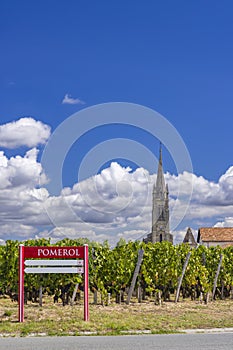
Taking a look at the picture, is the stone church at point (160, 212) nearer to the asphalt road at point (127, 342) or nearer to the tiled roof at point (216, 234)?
the tiled roof at point (216, 234)

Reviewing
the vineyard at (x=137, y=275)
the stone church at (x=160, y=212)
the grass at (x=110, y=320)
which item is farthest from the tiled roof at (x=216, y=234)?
the grass at (x=110, y=320)

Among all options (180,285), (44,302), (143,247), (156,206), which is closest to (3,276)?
(44,302)

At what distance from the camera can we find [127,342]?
10281 millimetres

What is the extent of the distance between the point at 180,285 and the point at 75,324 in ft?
29.7

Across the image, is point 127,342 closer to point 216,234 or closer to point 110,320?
point 110,320

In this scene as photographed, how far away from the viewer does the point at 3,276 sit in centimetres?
1848

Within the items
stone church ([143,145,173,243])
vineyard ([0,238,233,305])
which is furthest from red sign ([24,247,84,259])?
stone church ([143,145,173,243])

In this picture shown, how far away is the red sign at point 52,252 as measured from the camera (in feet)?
44.1

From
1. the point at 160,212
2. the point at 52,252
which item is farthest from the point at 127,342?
the point at 160,212

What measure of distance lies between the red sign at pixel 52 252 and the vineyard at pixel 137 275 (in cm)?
370

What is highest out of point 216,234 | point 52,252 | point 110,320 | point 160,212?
point 160,212

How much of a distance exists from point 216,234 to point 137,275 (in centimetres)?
5938

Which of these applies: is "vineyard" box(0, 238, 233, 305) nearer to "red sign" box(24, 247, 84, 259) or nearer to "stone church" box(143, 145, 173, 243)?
"red sign" box(24, 247, 84, 259)

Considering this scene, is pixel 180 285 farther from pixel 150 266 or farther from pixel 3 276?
pixel 3 276
